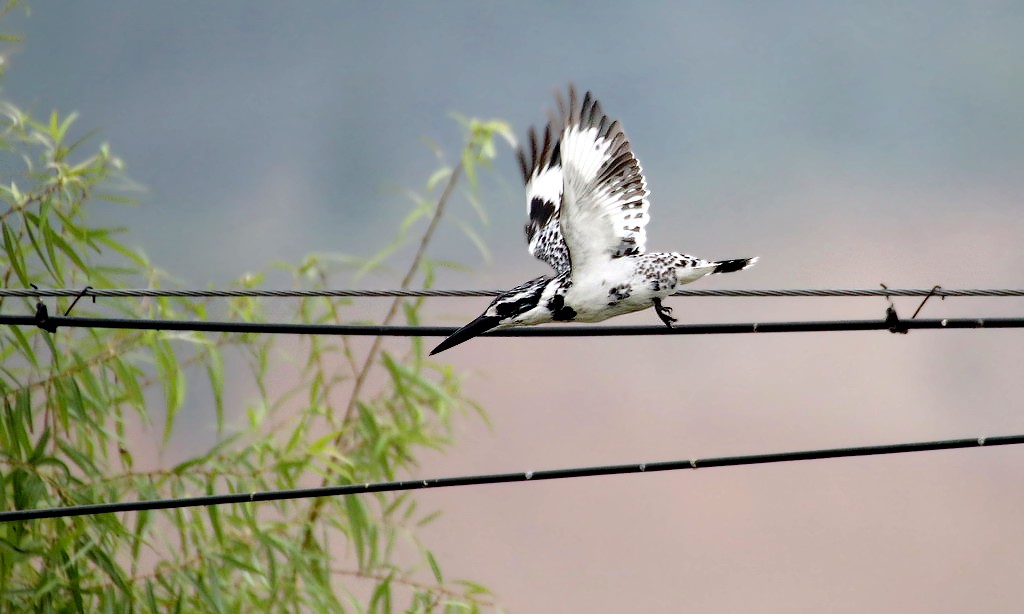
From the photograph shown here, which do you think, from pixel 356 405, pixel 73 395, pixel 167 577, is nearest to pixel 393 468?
pixel 356 405

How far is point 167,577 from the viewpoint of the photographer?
3520mm

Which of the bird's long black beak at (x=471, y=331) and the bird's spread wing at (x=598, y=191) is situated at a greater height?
the bird's spread wing at (x=598, y=191)

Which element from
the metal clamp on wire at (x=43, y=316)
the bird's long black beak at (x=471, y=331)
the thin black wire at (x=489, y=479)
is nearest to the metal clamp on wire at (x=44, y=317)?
the metal clamp on wire at (x=43, y=316)

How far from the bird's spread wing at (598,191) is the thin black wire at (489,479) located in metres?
0.45

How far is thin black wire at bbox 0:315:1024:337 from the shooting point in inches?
97.2

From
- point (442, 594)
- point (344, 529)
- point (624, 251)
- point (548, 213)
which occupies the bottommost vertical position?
point (442, 594)

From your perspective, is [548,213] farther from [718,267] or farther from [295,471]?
Result: [295,471]

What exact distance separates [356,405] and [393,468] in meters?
0.23

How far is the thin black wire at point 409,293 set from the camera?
2.38 m

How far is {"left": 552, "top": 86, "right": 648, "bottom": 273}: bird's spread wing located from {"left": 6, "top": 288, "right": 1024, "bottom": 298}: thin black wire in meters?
0.18

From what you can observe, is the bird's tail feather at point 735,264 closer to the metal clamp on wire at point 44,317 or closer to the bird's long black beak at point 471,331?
the bird's long black beak at point 471,331

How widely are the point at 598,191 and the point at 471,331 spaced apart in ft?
1.52

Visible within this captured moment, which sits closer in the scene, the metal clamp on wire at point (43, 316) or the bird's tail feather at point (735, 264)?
the metal clamp on wire at point (43, 316)

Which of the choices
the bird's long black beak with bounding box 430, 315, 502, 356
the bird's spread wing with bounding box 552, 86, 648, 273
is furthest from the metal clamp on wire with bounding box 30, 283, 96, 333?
the bird's spread wing with bounding box 552, 86, 648, 273
